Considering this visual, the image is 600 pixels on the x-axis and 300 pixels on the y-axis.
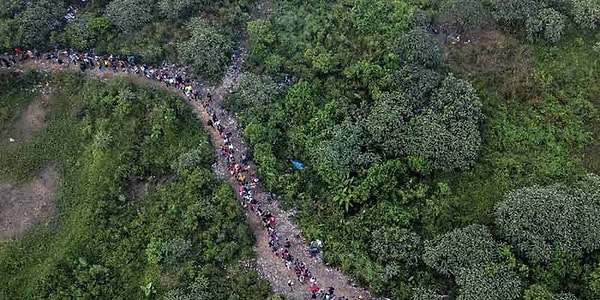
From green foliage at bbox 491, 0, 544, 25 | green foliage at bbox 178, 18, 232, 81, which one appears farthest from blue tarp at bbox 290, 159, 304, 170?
green foliage at bbox 491, 0, 544, 25

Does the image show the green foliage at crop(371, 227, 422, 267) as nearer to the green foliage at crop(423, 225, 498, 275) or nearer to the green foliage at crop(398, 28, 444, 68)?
the green foliage at crop(423, 225, 498, 275)

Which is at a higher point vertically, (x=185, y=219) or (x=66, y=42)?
(x=66, y=42)

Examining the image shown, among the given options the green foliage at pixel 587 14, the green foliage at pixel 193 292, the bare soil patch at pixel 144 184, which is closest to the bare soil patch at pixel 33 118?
the bare soil patch at pixel 144 184

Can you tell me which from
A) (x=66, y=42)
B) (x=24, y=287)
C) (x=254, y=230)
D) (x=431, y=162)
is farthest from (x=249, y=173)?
(x=66, y=42)

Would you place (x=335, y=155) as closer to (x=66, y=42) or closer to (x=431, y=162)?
(x=431, y=162)

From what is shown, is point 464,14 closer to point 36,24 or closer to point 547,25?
point 547,25

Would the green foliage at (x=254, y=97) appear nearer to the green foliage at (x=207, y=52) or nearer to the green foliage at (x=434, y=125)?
the green foliage at (x=207, y=52)
